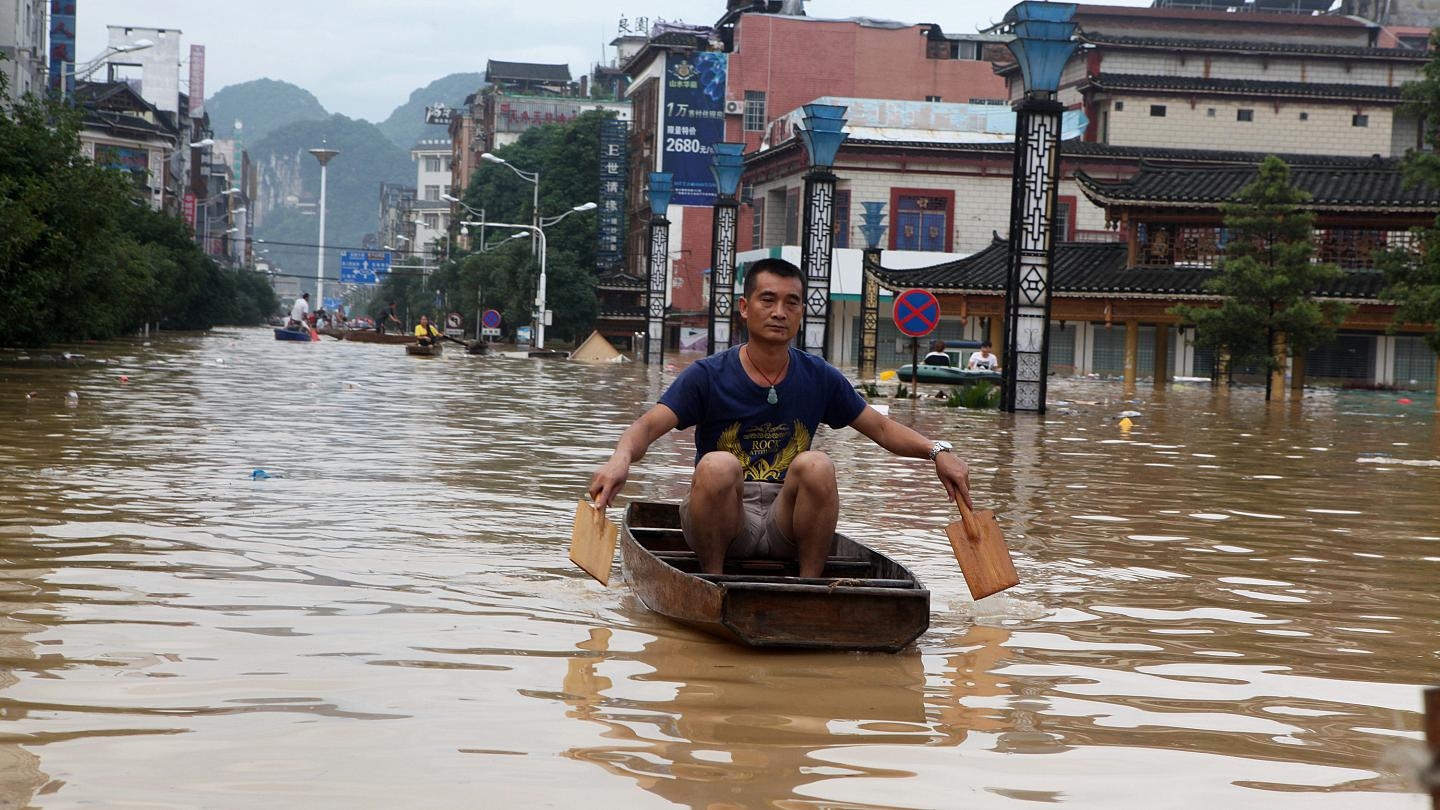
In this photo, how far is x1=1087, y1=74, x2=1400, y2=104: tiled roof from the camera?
6297 centimetres

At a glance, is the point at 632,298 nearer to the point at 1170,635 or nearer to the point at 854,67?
the point at 854,67

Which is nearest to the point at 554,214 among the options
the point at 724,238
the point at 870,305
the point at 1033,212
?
the point at 870,305

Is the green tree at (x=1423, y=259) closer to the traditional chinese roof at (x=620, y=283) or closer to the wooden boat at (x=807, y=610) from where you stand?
the wooden boat at (x=807, y=610)

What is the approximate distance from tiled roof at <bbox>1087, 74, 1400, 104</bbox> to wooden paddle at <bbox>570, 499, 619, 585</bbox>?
194 ft

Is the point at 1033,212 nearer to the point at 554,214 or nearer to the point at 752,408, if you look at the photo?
the point at 752,408

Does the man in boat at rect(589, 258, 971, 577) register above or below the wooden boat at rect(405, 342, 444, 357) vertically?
above

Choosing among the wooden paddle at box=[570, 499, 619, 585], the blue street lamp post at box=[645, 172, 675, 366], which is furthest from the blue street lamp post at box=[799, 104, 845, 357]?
the wooden paddle at box=[570, 499, 619, 585]

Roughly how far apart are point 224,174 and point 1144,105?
425 ft

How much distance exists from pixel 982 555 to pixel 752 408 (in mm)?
1129

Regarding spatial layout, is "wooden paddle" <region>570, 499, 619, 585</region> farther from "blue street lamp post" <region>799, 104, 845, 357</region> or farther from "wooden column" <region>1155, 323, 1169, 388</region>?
"wooden column" <region>1155, 323, 1169, 388</region>

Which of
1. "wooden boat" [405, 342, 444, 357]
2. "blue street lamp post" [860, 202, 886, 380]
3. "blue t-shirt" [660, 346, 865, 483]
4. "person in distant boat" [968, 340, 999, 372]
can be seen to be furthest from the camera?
"blue street lamp post" [860, 202, 886, 380]

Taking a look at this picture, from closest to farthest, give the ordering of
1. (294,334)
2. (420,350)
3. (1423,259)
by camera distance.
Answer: (1423,259), (420,350), (294,334)

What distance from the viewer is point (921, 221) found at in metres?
67.1

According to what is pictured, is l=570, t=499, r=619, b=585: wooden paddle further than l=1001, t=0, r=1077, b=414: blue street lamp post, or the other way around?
l=1001, t=0, r=1077, b=414: blue street lamp post
